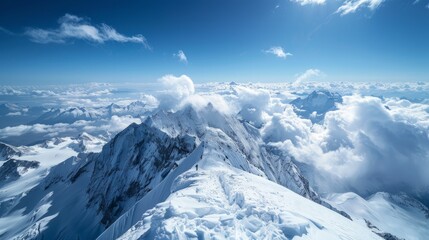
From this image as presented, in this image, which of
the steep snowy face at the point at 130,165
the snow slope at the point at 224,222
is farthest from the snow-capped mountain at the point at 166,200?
the steep snowy face at the point at 130,165

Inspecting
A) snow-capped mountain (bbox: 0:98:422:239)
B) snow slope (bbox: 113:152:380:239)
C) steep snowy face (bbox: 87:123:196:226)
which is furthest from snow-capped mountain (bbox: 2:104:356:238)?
snow slope (bbox: 113:152:380:239)

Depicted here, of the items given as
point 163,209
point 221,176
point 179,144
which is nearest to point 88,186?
point 179,144

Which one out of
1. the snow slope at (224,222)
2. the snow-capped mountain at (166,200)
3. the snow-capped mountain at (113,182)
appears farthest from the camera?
the snow-capped mountain at (113,182)

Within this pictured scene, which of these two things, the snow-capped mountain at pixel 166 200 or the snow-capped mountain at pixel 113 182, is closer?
the snow-capped mountain at pixel 166 200

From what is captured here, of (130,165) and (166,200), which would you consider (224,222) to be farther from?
(130,165)

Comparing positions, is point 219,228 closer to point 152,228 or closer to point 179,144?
point 152,228

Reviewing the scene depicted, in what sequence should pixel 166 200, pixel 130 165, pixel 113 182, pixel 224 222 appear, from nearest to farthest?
pixel 224 222 < pixel 166 200 < pixel 113 182 < pixel 130 165

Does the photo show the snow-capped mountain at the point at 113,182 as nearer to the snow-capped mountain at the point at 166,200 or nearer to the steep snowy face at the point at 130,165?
the steep snowy face at the point at 130,165

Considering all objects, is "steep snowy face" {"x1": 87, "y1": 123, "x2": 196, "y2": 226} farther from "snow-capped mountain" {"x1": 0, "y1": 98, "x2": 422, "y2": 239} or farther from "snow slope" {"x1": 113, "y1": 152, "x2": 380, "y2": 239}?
"snow slope" {"x1": 113, "y1": 152, "x2": 380, "y2": 239}

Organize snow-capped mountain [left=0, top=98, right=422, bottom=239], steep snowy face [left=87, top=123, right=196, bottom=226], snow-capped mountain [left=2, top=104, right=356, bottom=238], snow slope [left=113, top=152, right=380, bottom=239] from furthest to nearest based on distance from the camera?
steep snowy face [left=87, top=123, right=196, bottom=226] < snow-capped mountain [left=2, top=104, right=356, bottom=238] < snow-capped mountain [left=0, top=98, right=422, bottom=239] < snow slope [left=113, top=152, right=380, bottom=239]

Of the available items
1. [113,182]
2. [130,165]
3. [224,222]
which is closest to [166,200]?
[224,222]

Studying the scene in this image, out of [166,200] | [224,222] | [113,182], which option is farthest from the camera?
[113,182]
